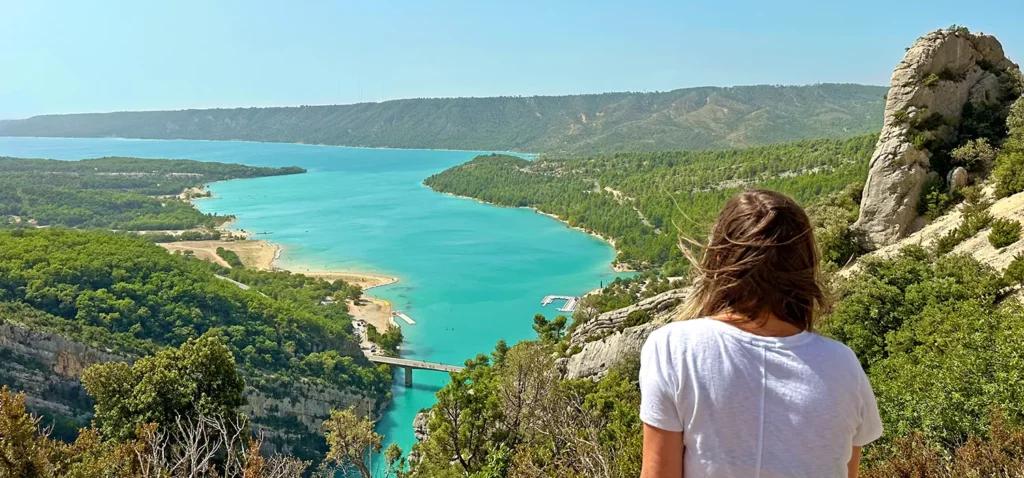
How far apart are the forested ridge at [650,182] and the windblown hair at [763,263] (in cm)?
2715

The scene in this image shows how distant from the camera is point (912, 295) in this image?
413 inches

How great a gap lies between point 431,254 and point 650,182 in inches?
1160

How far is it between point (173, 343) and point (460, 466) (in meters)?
23.0

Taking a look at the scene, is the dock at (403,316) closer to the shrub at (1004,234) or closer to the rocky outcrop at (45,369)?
the rocky outcrop at (45,369)

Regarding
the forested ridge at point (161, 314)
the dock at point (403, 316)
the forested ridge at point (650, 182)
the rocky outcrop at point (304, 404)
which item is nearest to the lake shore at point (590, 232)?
the forested ridge at point (650, 182)

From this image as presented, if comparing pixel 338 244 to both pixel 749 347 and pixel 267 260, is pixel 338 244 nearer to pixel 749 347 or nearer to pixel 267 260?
pixel 267 260

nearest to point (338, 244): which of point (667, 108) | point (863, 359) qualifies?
point (863, 359)

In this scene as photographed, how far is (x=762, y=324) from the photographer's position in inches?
56.5

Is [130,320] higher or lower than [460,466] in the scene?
lower

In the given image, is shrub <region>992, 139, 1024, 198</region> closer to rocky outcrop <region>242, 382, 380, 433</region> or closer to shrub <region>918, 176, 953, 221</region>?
shrub <region>918, 176, 953, 221</region>

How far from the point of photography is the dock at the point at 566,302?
40434 millimetres

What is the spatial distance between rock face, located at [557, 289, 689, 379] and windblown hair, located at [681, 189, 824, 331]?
482 inches

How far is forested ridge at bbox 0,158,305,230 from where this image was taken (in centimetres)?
7462

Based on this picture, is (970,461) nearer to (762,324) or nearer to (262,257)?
(762,324)
